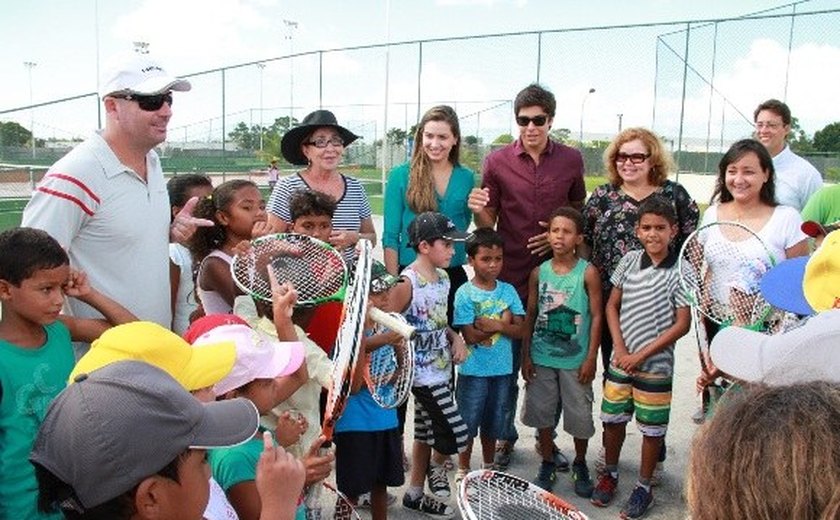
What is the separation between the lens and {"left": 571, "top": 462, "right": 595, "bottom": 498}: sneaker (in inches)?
176

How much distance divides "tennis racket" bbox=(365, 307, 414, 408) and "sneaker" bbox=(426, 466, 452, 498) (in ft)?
3.93

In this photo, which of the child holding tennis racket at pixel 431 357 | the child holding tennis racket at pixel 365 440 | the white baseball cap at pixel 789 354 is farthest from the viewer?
the child holding tennis racket at pixel 431 357

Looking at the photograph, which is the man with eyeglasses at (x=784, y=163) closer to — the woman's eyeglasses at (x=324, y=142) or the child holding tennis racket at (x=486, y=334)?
the child holding tennis racket at (x=486, y=334)

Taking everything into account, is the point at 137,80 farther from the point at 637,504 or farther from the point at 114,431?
the point at 637,504

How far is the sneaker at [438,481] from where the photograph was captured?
4.37 meters

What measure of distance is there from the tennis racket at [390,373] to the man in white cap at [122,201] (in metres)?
0.98

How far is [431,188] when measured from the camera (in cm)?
477

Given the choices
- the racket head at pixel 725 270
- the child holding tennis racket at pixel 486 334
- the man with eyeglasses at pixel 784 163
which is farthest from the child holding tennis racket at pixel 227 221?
the man with eyeglasses at pixel 784 163

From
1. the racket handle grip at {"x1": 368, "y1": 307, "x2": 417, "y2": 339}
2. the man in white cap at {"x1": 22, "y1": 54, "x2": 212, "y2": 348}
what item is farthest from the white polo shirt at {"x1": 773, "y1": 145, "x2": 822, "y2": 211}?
the man in white cap at {"x1": 22, "y1": 54, "x2": 212, "y2": 348}

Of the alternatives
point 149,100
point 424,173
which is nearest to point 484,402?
point 424,173

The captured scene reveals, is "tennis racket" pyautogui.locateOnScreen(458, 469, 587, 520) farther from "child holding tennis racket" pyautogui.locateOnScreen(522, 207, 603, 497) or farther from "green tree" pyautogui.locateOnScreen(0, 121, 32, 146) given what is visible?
"green tree" pyautogui.locateOnScreen(0, 121, 32, 146)

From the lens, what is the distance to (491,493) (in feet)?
8.52

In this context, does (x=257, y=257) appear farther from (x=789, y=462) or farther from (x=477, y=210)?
(x=789, y=462)

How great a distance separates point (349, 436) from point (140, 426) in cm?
213
